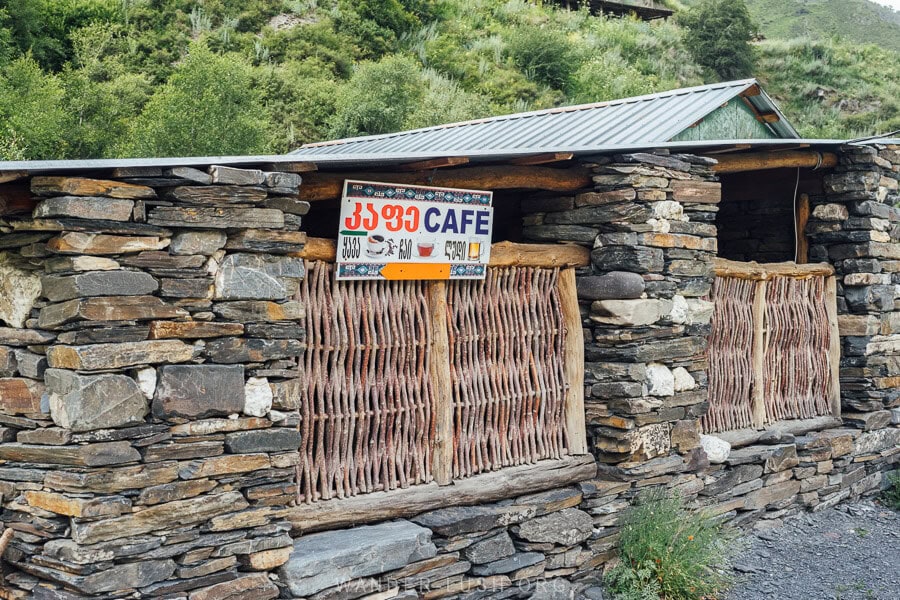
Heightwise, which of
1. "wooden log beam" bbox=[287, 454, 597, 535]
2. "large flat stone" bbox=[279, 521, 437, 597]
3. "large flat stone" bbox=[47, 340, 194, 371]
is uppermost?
"large flat stone" bbox=[47, 340, 194, 371]

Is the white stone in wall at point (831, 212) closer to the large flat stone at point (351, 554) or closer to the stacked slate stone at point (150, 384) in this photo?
the large flat stone at point (351, 554)

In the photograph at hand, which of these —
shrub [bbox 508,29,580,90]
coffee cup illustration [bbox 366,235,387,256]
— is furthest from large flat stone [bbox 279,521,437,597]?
shrub [bbox 508,29,580,90]

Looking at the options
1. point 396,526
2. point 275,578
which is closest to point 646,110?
point 396,526

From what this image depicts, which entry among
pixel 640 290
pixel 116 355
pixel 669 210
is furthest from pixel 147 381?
pixel 669 210

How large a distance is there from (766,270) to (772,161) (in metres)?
0.99

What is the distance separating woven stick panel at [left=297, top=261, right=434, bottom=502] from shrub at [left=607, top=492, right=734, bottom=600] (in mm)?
1671

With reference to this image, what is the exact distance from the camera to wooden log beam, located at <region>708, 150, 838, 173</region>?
7082 millimetres

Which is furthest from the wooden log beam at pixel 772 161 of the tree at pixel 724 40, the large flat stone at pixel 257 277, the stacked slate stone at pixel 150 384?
the tree at pixel 724 40

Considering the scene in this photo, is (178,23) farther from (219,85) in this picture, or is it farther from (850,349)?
(850,349)

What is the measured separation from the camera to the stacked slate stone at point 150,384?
13.0 ft

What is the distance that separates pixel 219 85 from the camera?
15664 mm

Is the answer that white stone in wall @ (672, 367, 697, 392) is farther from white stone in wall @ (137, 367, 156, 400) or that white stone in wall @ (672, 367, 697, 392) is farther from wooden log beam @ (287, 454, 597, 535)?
white stone in wall @ (137, 367, 156, 400)

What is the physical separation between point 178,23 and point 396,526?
21.2 meters

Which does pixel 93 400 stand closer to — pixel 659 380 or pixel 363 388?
pixel 363 388
